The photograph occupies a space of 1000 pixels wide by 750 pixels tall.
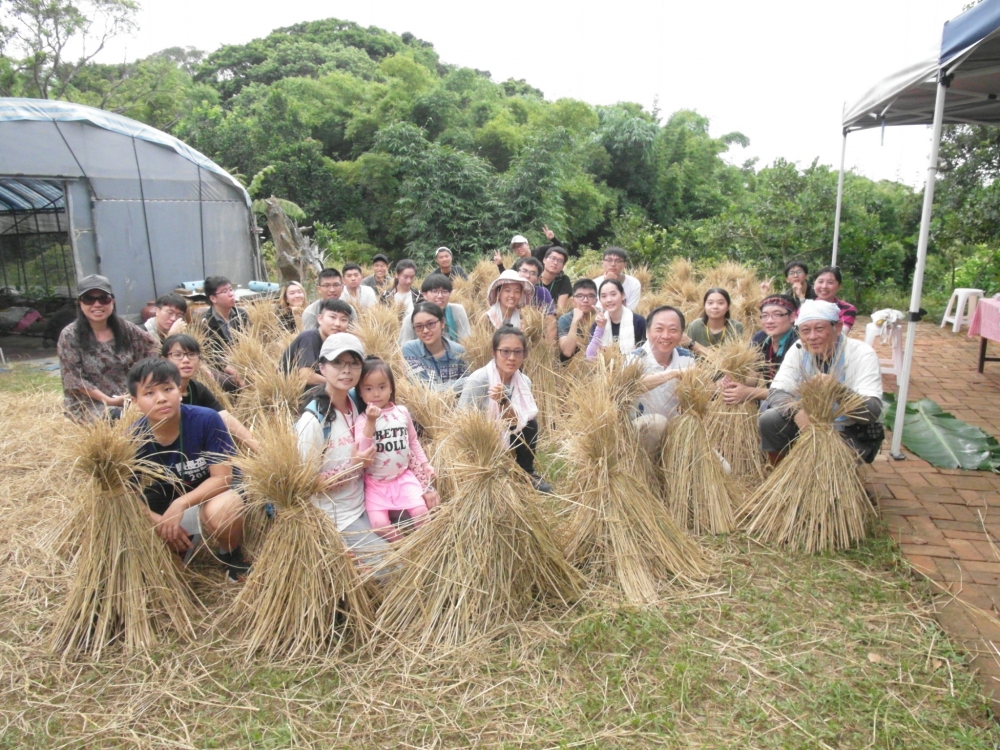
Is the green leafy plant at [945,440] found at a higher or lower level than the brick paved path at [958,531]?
higher

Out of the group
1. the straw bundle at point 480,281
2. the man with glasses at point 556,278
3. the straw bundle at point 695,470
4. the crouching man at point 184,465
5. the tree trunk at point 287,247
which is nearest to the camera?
the crouching man at point 184,465

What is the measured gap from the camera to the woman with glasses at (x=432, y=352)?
4051mm

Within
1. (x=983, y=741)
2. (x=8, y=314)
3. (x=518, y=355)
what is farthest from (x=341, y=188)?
(x=983, y=741)

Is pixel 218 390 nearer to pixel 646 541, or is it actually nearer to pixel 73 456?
pixel 73 456

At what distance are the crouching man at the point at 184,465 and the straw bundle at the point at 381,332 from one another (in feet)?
4.98

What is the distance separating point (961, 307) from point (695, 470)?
6267 mm

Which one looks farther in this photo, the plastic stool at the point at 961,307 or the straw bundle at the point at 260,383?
the plastic stool at the point at 961,307

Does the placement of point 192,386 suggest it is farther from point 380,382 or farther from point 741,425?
point 741,425

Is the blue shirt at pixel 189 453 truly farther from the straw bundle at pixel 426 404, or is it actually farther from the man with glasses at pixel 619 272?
the man with glasses at pixel 619 272

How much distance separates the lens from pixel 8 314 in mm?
9625

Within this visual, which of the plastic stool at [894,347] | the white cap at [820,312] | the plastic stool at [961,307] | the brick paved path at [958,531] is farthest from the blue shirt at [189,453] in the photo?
the plastic stool at [961,307]

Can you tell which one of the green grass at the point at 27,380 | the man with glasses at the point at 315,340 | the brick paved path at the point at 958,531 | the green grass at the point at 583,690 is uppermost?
the man with glasses at the point at 315,340

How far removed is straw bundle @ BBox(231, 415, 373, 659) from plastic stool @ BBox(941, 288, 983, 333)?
780cm

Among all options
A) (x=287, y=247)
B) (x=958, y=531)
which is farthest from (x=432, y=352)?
(x=287, y=247)
